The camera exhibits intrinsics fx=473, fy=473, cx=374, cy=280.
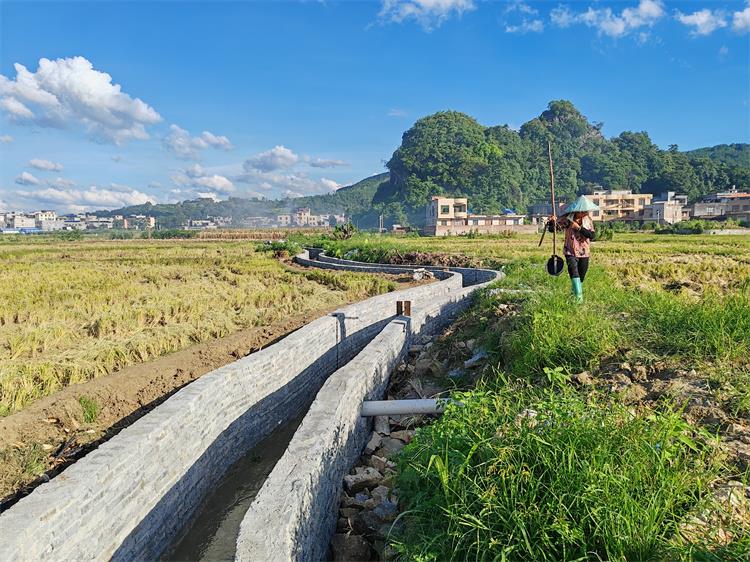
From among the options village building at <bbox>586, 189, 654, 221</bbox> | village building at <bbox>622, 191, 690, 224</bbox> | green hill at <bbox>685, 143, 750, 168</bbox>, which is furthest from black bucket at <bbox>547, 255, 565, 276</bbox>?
green hill at <bbox>685, 143, 750, 168</bbox>

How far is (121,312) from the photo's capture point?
8945 mm

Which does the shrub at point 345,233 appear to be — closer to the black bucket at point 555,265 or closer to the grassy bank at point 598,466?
the black bucket at point 555,265

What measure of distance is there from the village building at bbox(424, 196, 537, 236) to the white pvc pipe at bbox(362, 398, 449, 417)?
174 ft

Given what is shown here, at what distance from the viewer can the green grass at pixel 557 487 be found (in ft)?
6.76

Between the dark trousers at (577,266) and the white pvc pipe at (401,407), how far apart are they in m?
3.02

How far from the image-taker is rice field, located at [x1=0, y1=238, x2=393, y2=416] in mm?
5949

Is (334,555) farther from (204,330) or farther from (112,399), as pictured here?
(204,330)

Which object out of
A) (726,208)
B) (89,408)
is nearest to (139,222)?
(726,208)

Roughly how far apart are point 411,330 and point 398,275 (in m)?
9.00

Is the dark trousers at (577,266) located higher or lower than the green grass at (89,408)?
higher

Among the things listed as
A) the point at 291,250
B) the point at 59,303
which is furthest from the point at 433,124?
the point at 59,303

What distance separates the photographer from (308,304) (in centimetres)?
1079

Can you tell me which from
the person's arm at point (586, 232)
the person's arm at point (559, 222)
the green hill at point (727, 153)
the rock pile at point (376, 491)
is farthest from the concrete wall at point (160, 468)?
the green hill at point (727, 153)

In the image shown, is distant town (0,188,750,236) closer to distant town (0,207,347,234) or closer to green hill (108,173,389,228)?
distant town (0,207,347,234)
